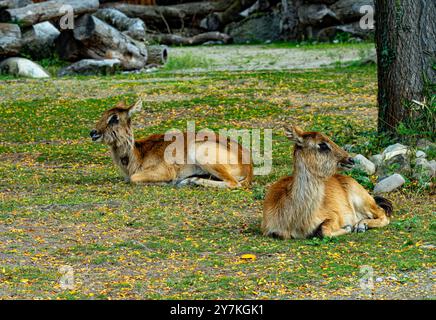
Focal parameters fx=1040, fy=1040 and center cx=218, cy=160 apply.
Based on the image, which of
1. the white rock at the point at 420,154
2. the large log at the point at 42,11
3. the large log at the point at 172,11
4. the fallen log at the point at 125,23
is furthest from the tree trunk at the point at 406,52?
the large log at the point at 172,11

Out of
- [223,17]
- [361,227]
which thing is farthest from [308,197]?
[223,17]

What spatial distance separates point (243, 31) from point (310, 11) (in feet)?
7.73

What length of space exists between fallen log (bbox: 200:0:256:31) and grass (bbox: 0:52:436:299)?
11.4 meters

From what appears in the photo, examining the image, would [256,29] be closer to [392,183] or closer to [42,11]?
[42,11]

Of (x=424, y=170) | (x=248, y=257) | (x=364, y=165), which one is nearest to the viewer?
(x=248, y=257)

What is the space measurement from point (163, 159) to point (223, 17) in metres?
17.2

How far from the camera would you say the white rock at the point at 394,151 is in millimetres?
11180

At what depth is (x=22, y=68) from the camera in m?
20.2

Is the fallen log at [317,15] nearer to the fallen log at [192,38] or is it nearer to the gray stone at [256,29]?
the gray stone at [256,29]

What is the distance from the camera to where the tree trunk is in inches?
468

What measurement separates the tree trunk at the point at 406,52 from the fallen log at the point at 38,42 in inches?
425

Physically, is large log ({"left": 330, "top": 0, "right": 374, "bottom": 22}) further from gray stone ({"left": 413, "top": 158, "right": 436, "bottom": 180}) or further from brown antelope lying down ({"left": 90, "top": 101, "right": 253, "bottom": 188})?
gray stone ({"left": 413, "top": 158, "right": 436, "bottom": 180})
